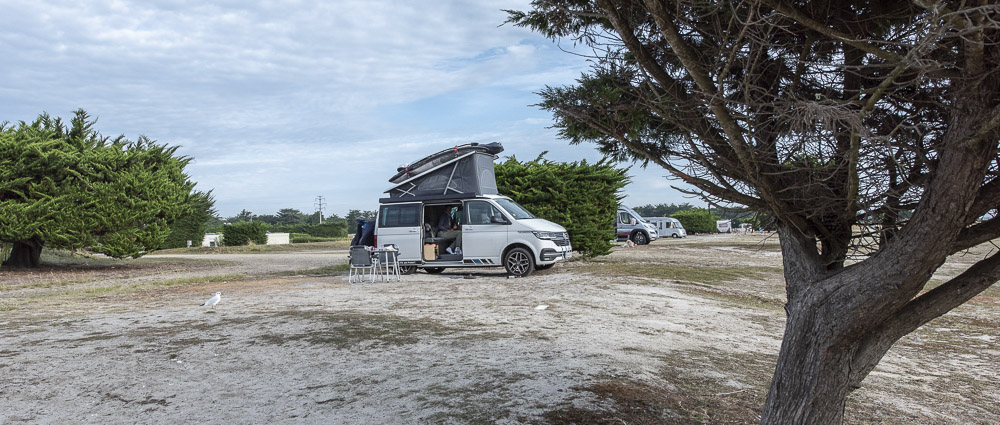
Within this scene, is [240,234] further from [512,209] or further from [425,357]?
[425,357]

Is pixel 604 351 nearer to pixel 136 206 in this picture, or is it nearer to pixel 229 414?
pixel 229 414

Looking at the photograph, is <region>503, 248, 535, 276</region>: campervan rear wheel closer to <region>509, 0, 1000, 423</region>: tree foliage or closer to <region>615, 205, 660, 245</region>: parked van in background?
<region>509, 0, 1000, 423</region>: tree foliage

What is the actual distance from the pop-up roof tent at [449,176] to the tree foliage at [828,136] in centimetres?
1042

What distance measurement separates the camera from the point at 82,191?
1677 centimetres

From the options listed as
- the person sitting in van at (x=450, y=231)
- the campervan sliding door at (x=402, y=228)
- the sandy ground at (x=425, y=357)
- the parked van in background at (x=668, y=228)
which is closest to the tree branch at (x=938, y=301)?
the sandy ground at (x=425, y=357)

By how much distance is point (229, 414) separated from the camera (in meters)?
4.10

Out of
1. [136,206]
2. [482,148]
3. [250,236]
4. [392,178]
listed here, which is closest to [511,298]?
[482,148]

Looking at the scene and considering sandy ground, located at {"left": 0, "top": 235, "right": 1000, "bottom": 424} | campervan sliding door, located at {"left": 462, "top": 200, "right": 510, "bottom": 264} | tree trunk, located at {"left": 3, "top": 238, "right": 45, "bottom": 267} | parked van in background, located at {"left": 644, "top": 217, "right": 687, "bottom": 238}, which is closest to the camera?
sandy ground, located at {"left": 0, "top": 235, "right": 1000, "bottom": 424}

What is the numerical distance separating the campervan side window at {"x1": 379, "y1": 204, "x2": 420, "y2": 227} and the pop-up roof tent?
20cm

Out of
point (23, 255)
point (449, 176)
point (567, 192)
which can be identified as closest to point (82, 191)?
point (23, 255)

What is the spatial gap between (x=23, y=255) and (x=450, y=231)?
1357cm

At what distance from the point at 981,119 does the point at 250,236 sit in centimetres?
4016

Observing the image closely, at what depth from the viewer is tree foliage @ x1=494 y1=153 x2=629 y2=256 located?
16.8 meters

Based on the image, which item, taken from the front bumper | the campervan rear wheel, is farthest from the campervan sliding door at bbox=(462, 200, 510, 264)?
the front bumper
